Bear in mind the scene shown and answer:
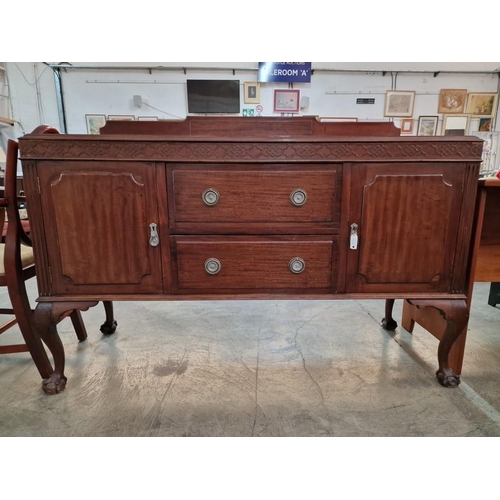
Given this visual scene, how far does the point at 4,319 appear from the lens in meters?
2.14

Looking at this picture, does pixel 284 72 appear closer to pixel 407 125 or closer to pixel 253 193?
pixel 407 125

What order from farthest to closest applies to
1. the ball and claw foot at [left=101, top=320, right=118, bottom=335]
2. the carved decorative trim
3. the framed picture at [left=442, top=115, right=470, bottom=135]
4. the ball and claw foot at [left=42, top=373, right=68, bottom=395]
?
the framed picture at [left=442, top=115, right=470, bottom=135], the ball and claw foot at [left=101, top=320, right=118, bottom=335], the ball and claw foot at [left=42, top=373, right=68, bottom=395], the carved decorative trim

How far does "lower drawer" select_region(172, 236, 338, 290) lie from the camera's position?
3.99ft

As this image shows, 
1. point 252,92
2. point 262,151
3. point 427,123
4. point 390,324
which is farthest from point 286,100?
point 262,151

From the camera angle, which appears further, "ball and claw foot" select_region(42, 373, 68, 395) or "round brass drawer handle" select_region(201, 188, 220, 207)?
"ball and claw foot" select_region(42, 373, 68, 395)

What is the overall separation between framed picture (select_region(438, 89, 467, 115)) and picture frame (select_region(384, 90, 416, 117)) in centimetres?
55

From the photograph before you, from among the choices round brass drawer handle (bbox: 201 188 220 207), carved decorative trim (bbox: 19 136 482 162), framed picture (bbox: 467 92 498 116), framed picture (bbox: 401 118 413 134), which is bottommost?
round brass drawer handle (bbox: 201 188 220 207)

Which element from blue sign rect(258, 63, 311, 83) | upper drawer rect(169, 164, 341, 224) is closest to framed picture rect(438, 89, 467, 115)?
blue sign rect(258, 63, 311, 83)

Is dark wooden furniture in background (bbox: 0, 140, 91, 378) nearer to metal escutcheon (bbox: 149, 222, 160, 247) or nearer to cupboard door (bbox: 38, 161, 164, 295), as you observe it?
cupboard door (bbox: 38, 161, 164, 295)

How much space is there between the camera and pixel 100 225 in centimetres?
119

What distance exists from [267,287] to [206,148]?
0.63 m

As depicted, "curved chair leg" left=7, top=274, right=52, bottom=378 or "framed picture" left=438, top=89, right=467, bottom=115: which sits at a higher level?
"framed picture" left=438, top=89, right=467, bottom=115

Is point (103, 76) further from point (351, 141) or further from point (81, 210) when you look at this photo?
point (351, 141)

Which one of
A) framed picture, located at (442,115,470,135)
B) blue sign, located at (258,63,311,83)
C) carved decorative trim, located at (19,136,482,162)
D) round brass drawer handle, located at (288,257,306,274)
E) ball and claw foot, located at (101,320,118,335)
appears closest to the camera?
carved decorative trim, located at (19,136,482,162)
